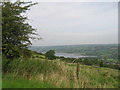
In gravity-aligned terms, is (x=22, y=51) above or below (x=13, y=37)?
below

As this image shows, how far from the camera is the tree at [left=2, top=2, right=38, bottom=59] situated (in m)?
6.90

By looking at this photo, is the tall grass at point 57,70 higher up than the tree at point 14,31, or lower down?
lower down

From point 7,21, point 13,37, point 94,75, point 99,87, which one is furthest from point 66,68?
point 7,21

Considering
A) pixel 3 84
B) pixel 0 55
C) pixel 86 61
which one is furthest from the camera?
pixel 86 61

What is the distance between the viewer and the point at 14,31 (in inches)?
286

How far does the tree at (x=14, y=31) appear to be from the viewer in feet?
22.6

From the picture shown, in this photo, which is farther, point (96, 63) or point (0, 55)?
point (96, 63)

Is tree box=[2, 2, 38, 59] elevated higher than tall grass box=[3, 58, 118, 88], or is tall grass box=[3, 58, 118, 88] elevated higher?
tree box=[2, 2, 38, 59]

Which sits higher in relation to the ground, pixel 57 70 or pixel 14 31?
pixel 14 31

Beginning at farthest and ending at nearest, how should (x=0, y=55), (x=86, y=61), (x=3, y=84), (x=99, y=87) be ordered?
1. (x=86, y=61)
2. (x=0, y=55)
3. (x=99, y=87)
4. (x=3, y=84)

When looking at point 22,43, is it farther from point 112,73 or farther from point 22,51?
point 112,73

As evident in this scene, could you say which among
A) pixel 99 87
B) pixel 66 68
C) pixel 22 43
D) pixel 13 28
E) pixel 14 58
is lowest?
pixel 99 87

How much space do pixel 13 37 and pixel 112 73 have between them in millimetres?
6190

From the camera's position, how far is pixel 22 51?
7.48 m
